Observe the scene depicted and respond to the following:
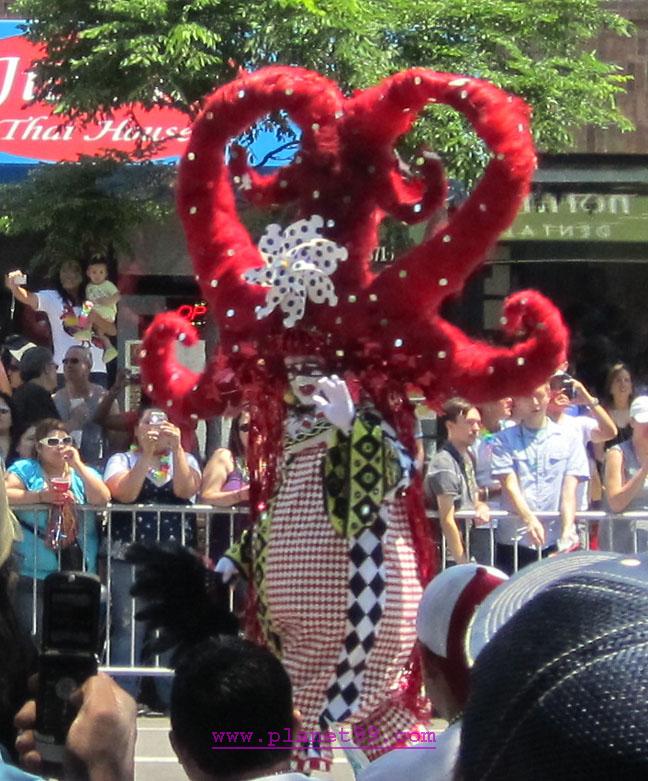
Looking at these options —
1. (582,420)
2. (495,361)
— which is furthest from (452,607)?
(582,420)

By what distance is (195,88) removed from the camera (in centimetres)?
918

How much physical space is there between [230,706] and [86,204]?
6837mm

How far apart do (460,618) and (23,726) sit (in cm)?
88

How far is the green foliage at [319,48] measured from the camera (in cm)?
873

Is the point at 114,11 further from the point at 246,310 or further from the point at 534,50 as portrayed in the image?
the point at 246,310

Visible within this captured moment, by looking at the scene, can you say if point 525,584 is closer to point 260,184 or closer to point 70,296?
point 260,184

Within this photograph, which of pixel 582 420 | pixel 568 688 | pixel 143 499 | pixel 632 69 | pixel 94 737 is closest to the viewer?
pixel 568 688

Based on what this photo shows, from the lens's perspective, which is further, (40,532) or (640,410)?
(640,410)

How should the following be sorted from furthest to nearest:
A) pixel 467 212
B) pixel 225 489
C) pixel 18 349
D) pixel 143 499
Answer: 1. pixel 18 349
2. pixel 225 489
3. pixel 143 499
4. pixel 467 212

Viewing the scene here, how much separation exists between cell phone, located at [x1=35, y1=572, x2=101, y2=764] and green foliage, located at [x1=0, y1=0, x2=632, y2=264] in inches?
245

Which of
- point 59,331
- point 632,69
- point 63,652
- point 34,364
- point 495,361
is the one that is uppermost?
point 632,69

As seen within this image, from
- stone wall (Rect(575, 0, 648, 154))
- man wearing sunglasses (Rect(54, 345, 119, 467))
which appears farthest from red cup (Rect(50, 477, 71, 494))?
stone wall (Rect(575, 0, 648, 154))

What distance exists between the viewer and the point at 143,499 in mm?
6352

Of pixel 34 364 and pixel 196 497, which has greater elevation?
pixel 34 364
